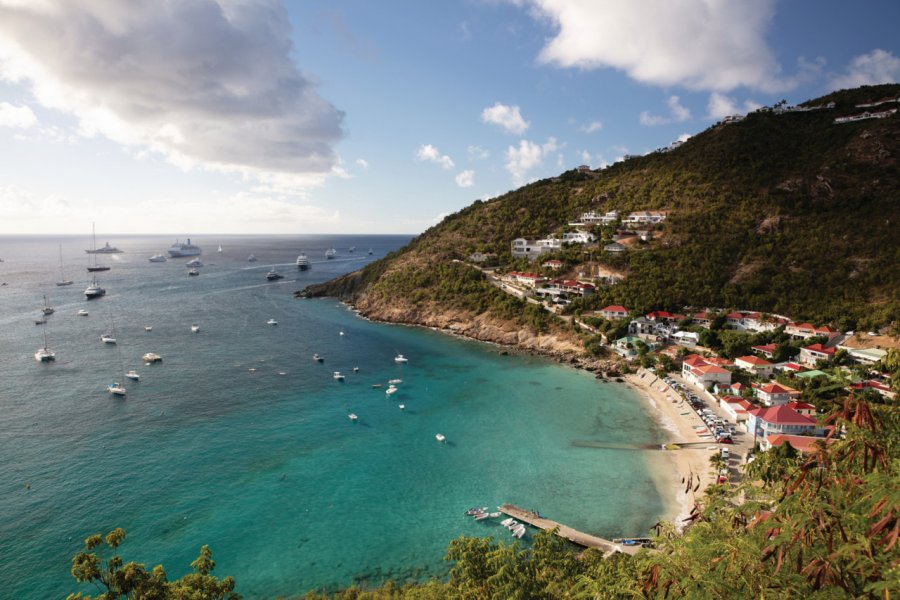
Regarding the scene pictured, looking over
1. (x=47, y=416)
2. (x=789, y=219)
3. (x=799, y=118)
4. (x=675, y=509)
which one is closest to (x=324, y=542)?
(x=675, y=509)

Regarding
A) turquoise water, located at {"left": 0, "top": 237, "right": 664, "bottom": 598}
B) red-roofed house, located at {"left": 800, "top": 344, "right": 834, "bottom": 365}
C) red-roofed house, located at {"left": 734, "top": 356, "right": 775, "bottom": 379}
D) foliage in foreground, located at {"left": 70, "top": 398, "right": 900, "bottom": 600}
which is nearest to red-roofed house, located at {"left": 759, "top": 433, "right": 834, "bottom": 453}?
turquoise water, located at {"left": 0, "top": 237, "right": 664, "bottom": 598}

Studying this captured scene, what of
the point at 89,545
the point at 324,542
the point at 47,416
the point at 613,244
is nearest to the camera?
the point at 89,545

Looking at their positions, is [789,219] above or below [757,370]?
above

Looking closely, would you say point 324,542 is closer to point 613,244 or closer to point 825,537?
point 825,537

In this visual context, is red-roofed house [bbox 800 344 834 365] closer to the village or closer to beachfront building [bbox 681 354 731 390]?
the village

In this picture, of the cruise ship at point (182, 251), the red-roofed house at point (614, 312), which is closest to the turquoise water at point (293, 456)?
the red-roofed house at point (614, 312)

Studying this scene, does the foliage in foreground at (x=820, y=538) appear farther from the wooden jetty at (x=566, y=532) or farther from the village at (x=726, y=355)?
the village at (x=726, y=355)
